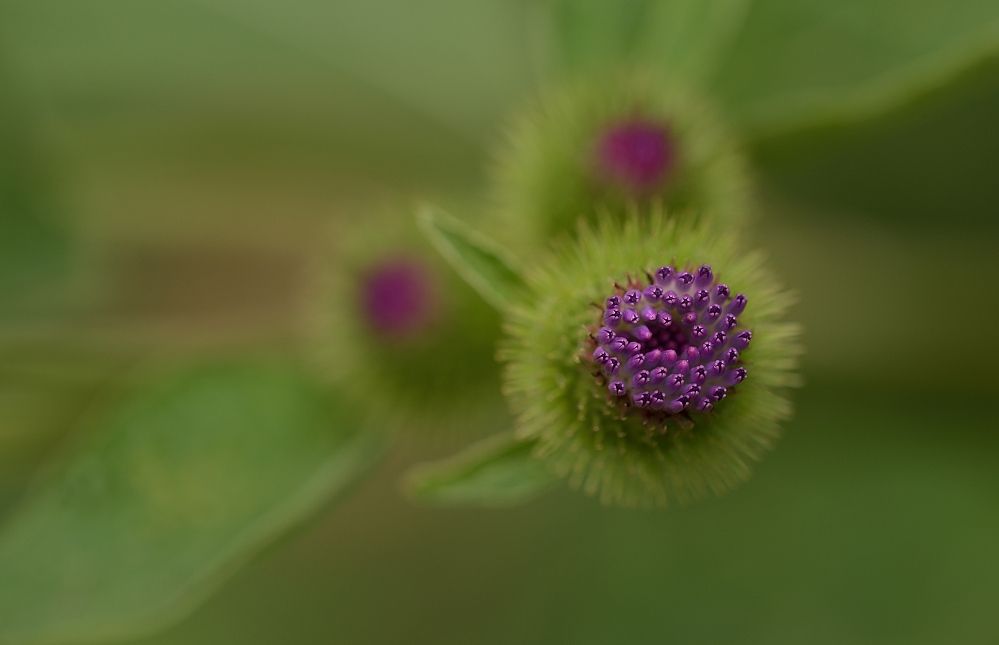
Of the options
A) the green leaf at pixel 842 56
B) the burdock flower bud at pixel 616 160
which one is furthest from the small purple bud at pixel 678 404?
the green leaf at pixel 842 56

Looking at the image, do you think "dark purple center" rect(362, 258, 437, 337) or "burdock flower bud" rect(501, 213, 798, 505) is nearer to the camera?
"burdock flower bud" rect(501, 213, 798, 505)

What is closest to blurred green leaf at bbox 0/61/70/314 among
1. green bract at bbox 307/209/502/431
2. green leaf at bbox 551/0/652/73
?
green bract at bbox 307/209/502/431

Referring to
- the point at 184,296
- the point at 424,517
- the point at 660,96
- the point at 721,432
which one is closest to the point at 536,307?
the point at 721,432

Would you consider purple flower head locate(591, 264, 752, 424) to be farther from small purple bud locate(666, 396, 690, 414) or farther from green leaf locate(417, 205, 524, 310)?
green leaf locate(417, 205, 524, 310)

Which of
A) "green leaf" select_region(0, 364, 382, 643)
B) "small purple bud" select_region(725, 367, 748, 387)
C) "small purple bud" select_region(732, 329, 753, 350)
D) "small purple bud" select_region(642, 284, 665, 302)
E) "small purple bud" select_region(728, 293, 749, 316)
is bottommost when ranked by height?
"green leaf" select_region(0, 364, 382, 643)

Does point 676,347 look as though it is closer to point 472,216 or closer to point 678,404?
point 678,404

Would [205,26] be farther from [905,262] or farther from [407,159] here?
[905,262]

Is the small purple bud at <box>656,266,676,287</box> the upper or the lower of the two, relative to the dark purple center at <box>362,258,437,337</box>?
lower

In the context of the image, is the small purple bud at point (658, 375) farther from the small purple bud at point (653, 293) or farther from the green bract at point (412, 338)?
the green bract at point (412, 338)
